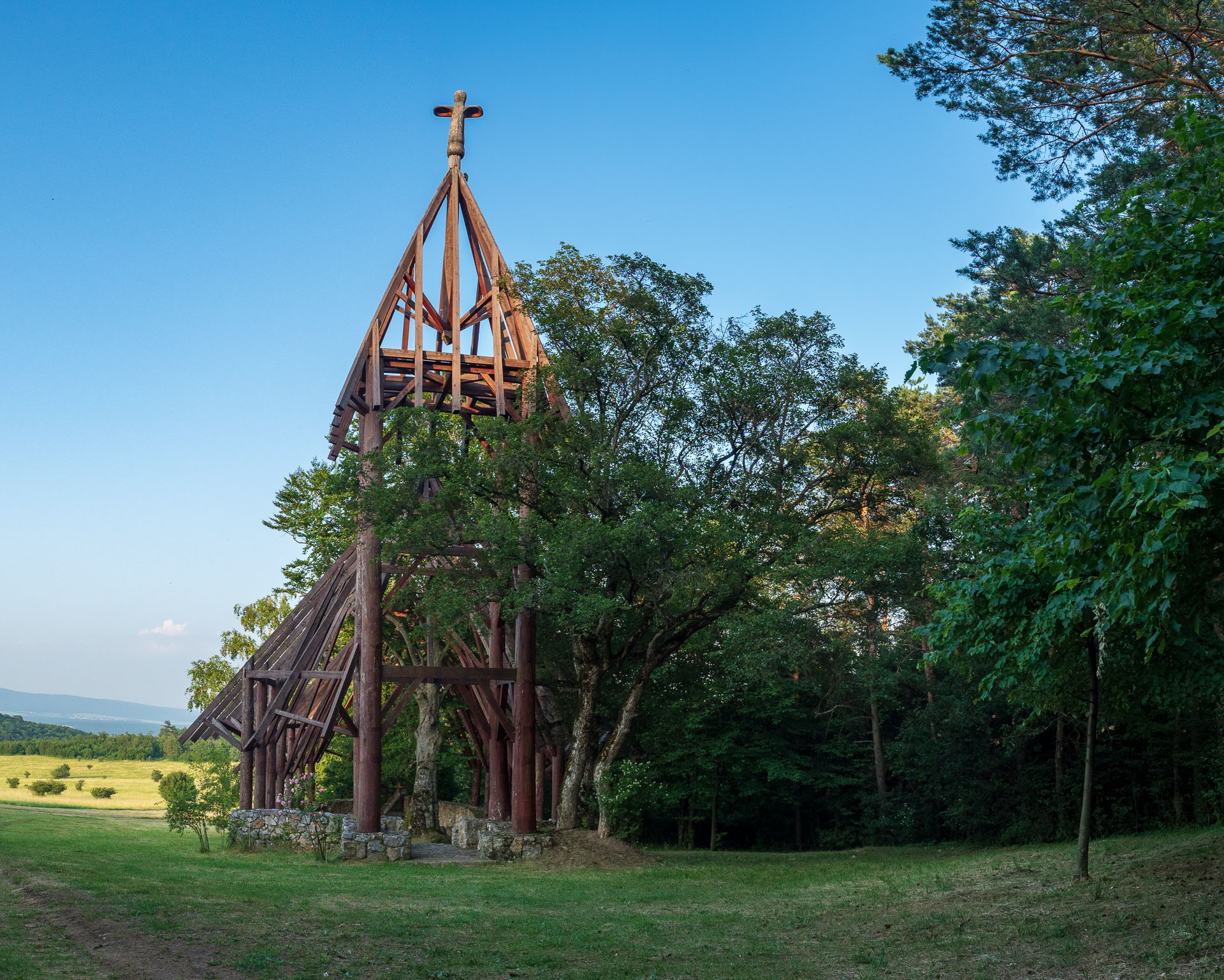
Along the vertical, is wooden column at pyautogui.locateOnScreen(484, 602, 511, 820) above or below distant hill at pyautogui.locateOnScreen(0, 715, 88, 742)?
above

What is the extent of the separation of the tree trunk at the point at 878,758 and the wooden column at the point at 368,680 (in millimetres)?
13406

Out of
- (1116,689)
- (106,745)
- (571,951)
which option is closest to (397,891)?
(571,951)

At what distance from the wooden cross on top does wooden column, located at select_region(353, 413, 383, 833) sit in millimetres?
7417

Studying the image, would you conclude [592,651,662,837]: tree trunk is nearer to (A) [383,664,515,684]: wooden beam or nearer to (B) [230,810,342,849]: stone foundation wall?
(A) [383,664,515,684]: wooden beam

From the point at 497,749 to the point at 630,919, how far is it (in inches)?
454

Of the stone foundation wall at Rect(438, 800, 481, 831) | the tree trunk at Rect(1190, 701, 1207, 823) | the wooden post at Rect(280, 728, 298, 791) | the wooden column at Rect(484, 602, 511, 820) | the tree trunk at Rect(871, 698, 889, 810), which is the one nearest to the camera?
the tree trunk at Rect(1190, 701, 1207, 823)

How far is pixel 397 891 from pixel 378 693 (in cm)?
624

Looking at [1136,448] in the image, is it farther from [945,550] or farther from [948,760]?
[948,760]

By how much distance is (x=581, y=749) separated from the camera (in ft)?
66.8

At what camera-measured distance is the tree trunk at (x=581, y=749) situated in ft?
66.0

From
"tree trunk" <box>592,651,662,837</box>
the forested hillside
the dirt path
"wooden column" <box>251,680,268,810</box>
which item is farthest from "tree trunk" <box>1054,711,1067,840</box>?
the forested hillside

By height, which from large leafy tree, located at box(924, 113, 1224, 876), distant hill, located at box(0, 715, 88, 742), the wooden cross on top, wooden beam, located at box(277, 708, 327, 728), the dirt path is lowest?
distant hill, located at box(0, 715, 88, 742)

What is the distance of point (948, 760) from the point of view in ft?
81.1

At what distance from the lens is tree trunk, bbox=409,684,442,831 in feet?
84.6
